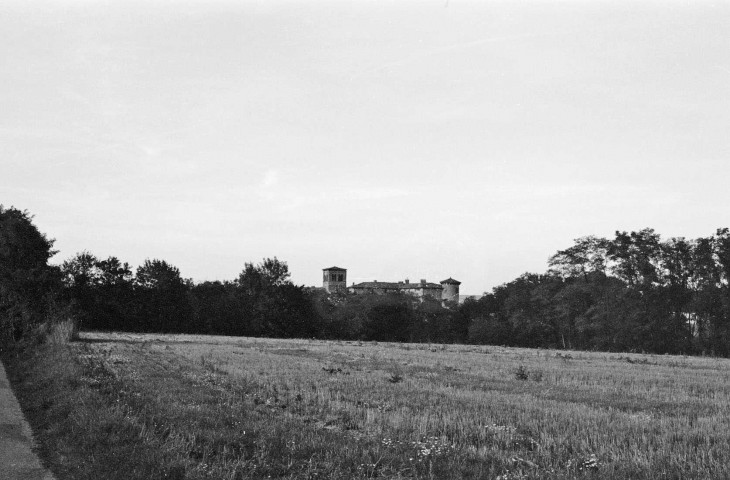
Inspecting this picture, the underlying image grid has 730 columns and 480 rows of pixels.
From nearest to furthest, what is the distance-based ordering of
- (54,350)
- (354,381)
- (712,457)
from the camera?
1. (712,457)
2. (354,381)
3. (54,350)

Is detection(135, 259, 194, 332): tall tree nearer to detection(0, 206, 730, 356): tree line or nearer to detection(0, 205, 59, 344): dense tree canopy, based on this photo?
detection(0, 206, 730, 356): tree line

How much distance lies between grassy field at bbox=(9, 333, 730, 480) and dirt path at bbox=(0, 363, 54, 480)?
9.7 inches

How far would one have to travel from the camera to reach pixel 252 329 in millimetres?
90812

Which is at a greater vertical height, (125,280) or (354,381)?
(125,280)

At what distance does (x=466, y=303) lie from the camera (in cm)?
10831

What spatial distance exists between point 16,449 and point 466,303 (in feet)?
334

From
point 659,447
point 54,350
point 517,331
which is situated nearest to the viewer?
point 659,447

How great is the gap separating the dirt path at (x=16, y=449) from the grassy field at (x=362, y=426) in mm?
247

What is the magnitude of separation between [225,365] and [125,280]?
72.8 metres

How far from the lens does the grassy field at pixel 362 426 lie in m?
8.25

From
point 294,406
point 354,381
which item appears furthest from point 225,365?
point 294,406

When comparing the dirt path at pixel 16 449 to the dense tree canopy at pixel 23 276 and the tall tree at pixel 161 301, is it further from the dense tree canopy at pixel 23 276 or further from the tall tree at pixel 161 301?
the tall tree at pixel 161 301

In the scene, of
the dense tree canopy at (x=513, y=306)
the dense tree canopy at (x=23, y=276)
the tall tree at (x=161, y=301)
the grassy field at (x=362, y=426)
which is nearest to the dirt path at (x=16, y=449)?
the grassy field at (x=362, y=426)

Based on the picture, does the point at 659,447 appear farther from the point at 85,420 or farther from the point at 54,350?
the point at 54,350
